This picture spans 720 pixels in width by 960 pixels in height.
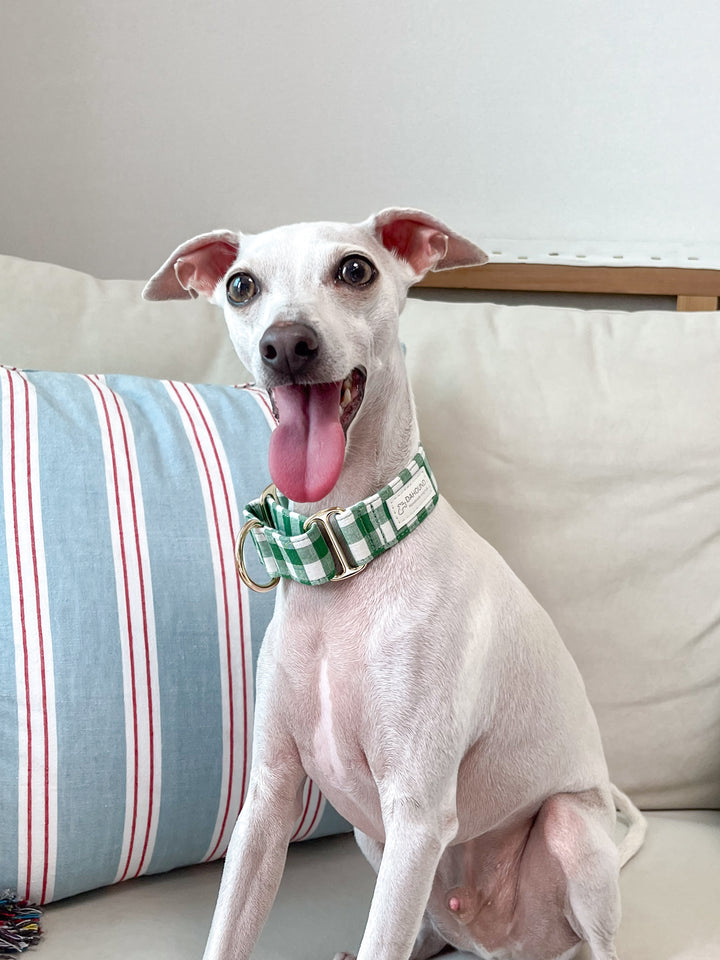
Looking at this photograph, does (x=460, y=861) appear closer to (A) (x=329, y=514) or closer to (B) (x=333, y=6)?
(A) (x=329, y=514)

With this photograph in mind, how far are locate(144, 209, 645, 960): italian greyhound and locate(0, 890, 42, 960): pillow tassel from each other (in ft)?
0.65

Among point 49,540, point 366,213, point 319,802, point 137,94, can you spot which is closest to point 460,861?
point 319,802

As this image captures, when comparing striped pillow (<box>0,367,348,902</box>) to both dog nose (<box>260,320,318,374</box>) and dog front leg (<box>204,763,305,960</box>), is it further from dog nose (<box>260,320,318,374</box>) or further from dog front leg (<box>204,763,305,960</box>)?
dog nose (<box>260,320,318,374</box>)

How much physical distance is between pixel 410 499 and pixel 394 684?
0.53 feet

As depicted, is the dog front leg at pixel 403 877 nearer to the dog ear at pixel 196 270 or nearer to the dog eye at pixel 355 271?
the dog eye at pixel 355 271

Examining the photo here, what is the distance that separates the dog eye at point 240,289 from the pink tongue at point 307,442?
114 mm

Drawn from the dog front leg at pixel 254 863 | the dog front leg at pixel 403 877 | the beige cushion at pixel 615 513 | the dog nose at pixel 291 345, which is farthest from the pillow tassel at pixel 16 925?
the beige cushion at pixel 615 513

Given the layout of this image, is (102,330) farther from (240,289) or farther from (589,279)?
(589,279)

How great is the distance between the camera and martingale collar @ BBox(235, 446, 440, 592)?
0.79 m

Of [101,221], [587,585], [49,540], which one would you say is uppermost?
[101,221]

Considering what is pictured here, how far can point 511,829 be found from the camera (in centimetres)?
95

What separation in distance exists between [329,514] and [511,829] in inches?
16.1

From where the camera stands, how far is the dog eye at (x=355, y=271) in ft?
2.66

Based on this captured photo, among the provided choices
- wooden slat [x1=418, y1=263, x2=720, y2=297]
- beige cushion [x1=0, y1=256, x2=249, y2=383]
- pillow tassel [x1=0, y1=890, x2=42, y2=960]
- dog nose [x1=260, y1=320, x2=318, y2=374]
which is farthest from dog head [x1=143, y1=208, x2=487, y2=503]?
wooden slat [x1=418, y1=263, x2=720, y2=297]
